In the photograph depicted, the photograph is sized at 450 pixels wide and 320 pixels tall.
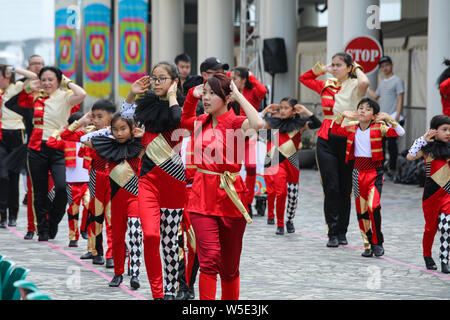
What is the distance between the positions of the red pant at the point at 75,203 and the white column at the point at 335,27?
336 inches

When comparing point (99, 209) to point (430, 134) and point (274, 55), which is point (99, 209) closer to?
point (430, 134)

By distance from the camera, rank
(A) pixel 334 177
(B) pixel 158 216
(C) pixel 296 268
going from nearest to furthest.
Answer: (B) pixel 158 216 → (C) pixel 296 268 → (A) pixel 334 177

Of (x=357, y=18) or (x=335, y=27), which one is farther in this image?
(x=335, y=27)

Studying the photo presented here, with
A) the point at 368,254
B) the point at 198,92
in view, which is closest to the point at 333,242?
the point at 368,254

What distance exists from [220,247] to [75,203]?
175 inches

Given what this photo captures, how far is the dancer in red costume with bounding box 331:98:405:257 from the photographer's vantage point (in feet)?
30.9

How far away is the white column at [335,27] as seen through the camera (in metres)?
17.6

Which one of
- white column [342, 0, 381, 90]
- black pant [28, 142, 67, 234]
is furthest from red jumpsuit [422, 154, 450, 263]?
white column [342, 0, 381, 90]

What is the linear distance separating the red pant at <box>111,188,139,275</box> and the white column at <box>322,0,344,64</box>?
1061cm

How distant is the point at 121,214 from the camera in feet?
24.9

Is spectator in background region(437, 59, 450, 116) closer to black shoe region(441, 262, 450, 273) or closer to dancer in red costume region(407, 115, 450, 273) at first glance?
dancer in red costume region(407, 115, 450, 273)

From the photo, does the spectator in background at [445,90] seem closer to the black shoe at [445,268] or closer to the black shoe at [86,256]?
the black shoe at [445,268]
